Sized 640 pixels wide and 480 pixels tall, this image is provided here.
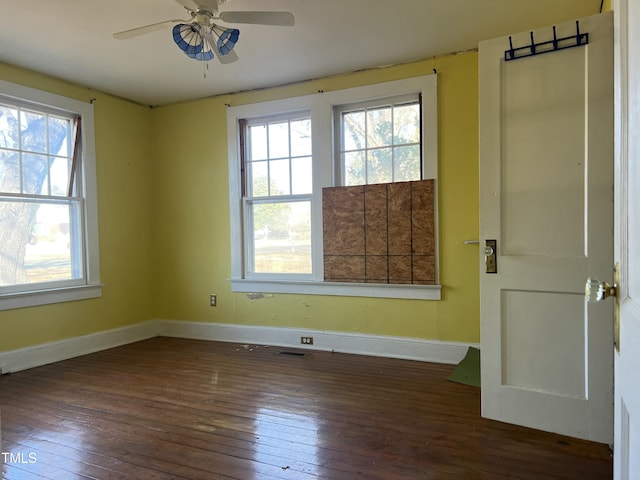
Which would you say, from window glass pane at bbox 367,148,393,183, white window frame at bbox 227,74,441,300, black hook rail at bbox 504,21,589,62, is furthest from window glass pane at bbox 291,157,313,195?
black hook rail at bbox 504,21,589,62

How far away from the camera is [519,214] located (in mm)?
2199

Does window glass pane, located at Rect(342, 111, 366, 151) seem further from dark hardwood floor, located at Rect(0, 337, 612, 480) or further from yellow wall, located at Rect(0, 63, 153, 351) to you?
yellow wall, located at Rect(0, 63, 153, 351)

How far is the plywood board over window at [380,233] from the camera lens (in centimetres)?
352

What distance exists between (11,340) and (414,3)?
412 centimetres

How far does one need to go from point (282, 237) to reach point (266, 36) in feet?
6.20

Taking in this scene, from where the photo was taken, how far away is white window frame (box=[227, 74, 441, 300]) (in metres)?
3.47

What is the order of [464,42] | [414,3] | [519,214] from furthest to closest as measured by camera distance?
[464,42], [414,3], [519,214]

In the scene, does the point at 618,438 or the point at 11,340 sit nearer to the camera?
the point at 618,438

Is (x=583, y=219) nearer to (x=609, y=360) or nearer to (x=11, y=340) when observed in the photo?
(x=609, y=360)

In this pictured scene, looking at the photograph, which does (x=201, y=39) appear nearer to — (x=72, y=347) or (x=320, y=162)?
(x=320, y=162)

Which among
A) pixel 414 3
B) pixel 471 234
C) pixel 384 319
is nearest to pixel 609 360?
pixel 471 234

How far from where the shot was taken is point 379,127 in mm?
3719

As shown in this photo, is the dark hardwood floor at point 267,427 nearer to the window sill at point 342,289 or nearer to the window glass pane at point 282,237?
the window sill at point 342,289

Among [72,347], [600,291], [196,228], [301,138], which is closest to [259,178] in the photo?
[301,138]
